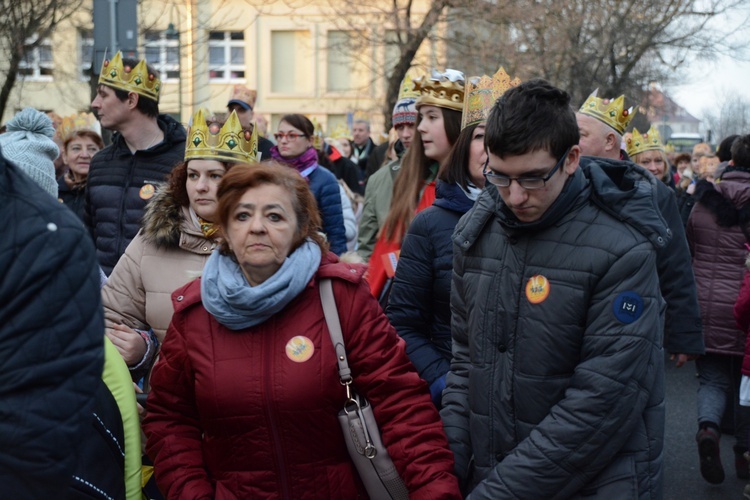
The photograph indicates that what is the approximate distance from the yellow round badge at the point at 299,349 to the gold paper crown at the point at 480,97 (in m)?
1.42

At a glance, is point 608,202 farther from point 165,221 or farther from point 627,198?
point 165,221

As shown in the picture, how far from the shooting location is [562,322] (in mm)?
3080

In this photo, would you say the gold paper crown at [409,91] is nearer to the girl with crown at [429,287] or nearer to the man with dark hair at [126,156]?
the man with dark hair at [126,156]

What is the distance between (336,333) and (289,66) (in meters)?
41.2

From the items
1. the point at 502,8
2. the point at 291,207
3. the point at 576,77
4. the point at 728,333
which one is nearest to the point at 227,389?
the point at 291,207

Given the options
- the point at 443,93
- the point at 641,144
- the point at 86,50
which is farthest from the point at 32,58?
the point at 443,93

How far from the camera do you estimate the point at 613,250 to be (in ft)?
9.99

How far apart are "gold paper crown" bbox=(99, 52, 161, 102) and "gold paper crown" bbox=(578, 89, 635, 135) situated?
8.40ft

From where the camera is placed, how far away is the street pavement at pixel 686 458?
22.6 ft

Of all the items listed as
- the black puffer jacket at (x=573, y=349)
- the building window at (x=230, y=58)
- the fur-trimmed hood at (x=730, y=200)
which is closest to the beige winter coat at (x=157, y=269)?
the black puffer jacket at (x=573, y=349)

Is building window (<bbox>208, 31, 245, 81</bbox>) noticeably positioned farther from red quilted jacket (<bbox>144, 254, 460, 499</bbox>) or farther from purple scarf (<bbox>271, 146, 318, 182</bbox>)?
red quilted jacket (<bbox>144, 254, 460, 499</bbox>)

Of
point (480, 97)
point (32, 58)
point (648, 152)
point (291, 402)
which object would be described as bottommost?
point (291, 402)

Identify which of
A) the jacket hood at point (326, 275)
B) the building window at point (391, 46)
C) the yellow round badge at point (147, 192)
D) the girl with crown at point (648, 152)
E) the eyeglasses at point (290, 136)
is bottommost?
the jacket hood at point (326, 275)

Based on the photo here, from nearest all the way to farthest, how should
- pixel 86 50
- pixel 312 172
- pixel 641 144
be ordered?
pixel 312 172 → pixel 641 144 → pixel 86 50
